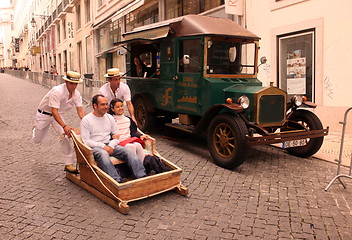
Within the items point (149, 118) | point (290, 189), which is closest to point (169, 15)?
point (149, 118)

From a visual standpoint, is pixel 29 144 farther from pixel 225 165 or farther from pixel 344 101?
pixel 344 101

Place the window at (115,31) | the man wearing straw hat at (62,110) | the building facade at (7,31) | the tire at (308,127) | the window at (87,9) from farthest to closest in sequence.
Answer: the building facade at (7,31) → the window at (87,9) → the window at (115,31) → the tire at (308,127) → the man wearing straw hat at (62,110)

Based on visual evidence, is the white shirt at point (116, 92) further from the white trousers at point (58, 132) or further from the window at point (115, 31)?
the window at point (115, 31)

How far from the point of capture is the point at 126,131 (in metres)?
5.00

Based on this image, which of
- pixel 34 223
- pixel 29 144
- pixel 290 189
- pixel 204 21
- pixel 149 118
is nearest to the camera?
pixel 34 223

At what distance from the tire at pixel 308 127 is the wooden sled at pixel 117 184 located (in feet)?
9.50

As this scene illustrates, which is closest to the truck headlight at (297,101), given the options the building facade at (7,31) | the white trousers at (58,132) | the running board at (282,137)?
the running board at (282,137)

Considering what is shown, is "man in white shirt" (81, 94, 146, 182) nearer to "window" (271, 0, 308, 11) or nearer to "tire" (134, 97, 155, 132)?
"tire" (134, 97, 155, 132)

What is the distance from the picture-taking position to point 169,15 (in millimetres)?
15594

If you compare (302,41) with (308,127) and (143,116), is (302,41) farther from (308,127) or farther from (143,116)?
(143,116)

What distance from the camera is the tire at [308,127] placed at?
599 cm

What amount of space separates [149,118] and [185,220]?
468 cm

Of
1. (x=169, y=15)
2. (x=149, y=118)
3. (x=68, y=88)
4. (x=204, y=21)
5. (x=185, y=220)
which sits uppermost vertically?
(x=169, y=15)

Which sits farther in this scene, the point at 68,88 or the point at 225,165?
the point at 225,165
